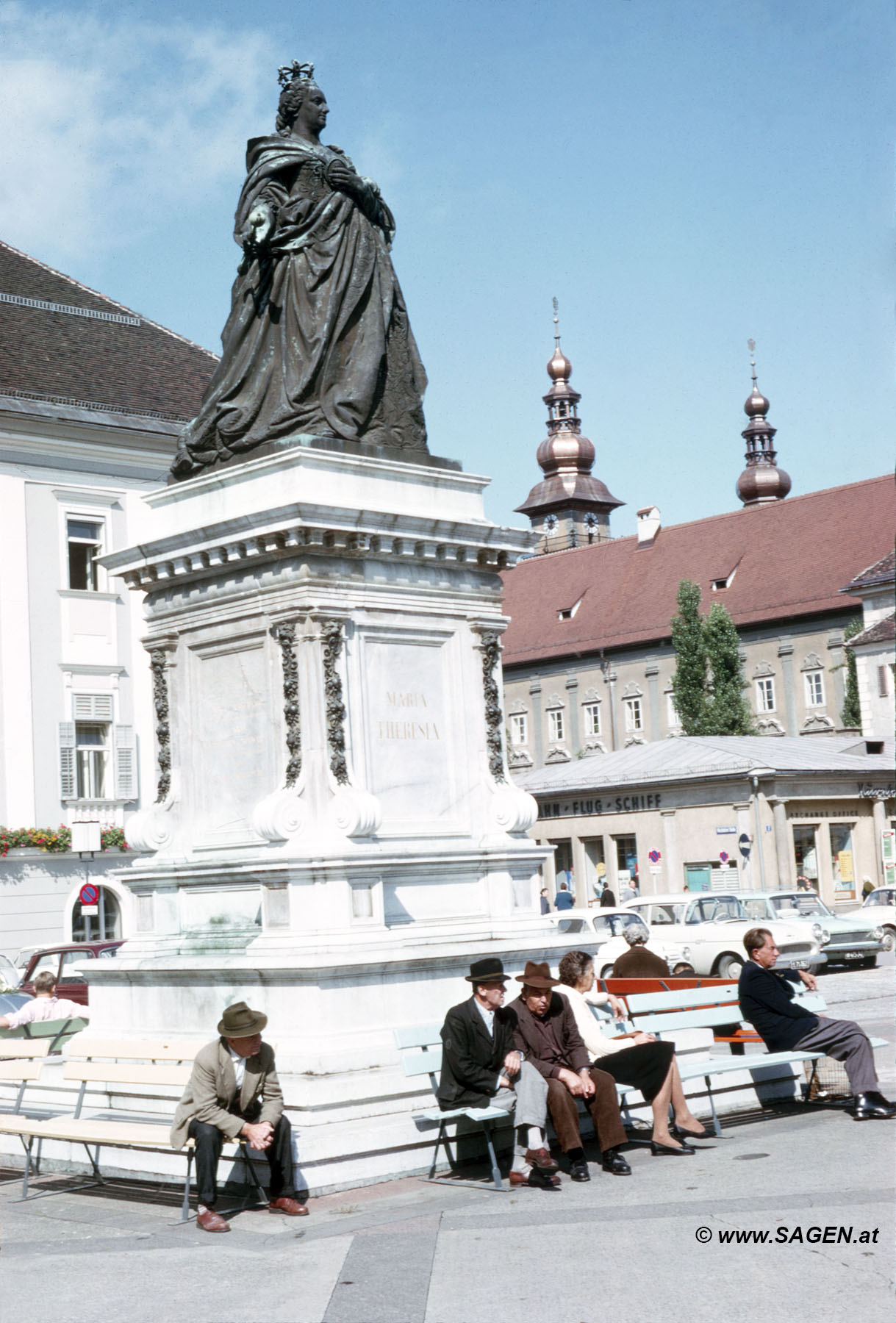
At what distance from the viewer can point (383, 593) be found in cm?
1242

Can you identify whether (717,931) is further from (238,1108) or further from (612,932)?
(238,1108)

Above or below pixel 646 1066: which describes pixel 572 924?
above

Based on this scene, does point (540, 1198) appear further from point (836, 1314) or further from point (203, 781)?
point (203, 781)

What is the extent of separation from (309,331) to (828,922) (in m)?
20.9

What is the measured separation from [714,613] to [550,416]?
226ft

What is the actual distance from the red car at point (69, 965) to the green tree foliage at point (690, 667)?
4811cm

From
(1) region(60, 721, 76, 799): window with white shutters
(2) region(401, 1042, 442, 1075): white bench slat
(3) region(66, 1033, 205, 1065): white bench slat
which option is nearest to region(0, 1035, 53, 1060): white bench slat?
(3) region(66, 1033, 205, 1065): white bench slat

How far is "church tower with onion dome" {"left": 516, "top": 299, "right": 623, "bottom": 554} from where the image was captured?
134000 millimetres

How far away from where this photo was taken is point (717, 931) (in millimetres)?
29453

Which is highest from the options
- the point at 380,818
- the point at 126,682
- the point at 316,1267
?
the point at 126,682

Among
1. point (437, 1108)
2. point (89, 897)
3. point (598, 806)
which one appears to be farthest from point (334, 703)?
point (598, 806)

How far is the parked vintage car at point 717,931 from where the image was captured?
2925cm

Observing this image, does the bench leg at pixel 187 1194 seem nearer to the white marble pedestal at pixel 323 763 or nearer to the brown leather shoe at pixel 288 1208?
the brown leather shoe at pixel 288 1208

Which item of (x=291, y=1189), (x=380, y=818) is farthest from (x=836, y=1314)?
(x=380, y=818)
